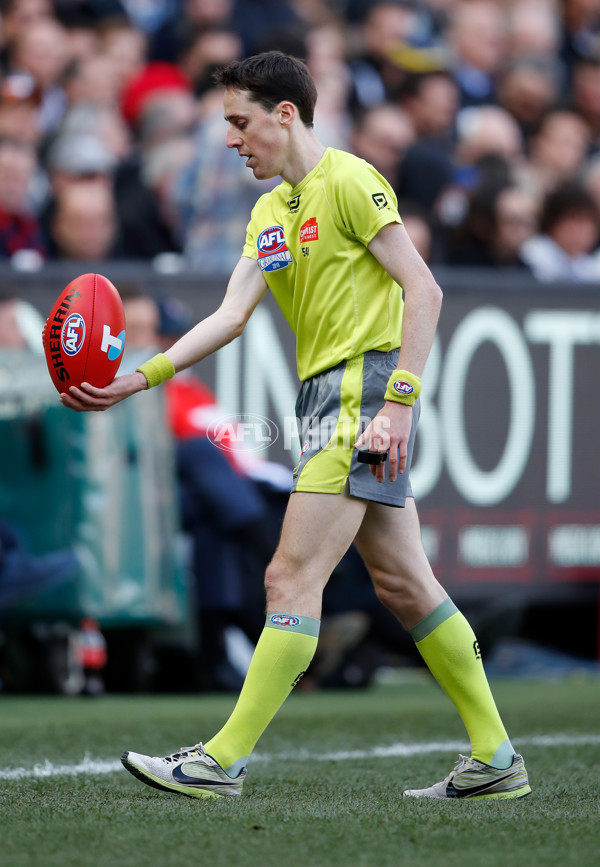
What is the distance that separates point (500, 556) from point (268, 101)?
5269 millimetres

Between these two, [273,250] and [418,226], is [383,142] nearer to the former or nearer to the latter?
[418,226]

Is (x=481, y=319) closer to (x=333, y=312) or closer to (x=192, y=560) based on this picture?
(x=192, y=560)

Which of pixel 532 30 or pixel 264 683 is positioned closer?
pixel 264 683

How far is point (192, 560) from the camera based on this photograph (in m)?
7.84

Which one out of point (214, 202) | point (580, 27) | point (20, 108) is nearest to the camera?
point (214, 202)

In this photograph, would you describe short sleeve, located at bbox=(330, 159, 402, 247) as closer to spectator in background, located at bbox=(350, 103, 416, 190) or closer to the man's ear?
the man's ear

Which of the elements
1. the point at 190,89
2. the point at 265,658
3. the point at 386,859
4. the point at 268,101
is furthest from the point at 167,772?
the point at 190,89

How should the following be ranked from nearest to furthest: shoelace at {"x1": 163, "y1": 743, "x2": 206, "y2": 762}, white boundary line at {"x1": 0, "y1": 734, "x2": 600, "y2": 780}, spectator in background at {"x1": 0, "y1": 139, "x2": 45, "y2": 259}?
shoelace at {"x1": 163, "y1": 743, "x2": 206, "y2": 762} < white boundary line at {"x1": 0, "y1": 734, "x2": 600, "y2": 780} < spectator in background at {"x1": 0, "y1": 139, "x2": 45, "y2": 259}

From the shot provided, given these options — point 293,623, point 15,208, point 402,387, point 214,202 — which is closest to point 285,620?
point 293,623

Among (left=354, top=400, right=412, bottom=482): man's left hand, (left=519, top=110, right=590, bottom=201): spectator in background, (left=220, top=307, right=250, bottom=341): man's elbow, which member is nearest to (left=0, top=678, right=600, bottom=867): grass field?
(left=354, top=400, right=412, bottom=482): man's left hand

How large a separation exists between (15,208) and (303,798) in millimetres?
5328

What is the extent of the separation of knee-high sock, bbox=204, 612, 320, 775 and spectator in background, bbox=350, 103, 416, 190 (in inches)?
260

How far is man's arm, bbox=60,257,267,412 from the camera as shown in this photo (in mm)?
3863

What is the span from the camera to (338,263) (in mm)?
3814
